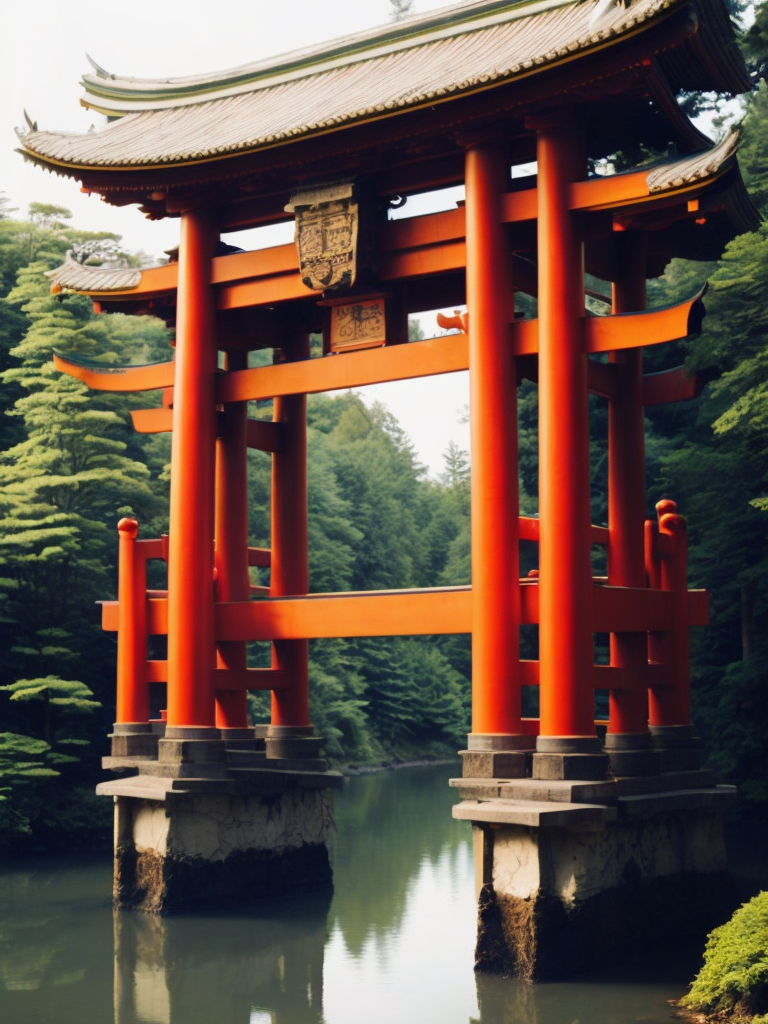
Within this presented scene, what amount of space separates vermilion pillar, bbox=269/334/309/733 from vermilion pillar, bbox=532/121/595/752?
16.4ft

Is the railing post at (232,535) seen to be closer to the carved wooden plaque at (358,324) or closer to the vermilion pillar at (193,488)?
the vermilion pillar at (193,488)

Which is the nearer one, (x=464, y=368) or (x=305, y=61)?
(x=464, y=368)

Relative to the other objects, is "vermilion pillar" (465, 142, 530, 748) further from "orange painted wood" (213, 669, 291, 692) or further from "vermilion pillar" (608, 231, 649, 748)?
"orange painted wood" (213, 669, 291, 692)

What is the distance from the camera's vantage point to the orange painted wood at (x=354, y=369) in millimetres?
14094

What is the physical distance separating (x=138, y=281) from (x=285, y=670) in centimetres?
492

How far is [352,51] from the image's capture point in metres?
16.6

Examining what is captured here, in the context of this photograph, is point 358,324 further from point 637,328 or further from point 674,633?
point 674,633

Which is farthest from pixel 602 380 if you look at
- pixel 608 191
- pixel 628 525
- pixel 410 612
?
pixel 410 612

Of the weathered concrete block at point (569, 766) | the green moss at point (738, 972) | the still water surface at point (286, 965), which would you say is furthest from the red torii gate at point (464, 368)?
the green moss at point (738, 972)

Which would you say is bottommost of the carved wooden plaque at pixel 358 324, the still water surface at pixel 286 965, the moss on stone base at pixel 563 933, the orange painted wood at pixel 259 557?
the still water surface at pixel 286 965

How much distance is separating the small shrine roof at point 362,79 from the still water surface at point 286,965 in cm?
801

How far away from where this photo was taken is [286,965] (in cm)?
1370

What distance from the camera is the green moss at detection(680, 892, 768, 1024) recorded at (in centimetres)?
1025

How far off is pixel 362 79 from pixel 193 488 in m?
4.92
